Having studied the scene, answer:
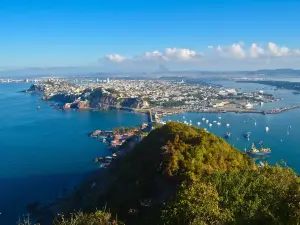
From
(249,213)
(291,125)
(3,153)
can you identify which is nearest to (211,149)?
(249,213)

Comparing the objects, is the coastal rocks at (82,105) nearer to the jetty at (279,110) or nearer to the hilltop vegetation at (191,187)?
the jetty at (279,110)

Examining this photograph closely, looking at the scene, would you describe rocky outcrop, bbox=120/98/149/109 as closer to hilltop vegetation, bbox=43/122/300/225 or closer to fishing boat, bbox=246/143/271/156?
fishing boat, bbox=246/143/271/156

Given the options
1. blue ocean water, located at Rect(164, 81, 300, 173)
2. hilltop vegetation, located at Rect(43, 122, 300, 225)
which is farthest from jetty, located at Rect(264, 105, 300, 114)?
hilltop vegetation, located at Rect(43, 122, 300, 225)

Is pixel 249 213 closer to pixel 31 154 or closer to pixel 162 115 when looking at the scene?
pixel 31 154

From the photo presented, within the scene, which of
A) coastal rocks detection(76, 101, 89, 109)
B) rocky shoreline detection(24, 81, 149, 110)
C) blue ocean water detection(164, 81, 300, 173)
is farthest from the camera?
coastal rocks detection(76, 101, 89, 109)

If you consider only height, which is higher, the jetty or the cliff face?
the cliff face

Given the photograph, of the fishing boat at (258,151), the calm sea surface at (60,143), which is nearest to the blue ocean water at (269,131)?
the calm sea surface at (60,143)

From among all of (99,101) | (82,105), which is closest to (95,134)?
(82,105)

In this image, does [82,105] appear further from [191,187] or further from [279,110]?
[191,187]
